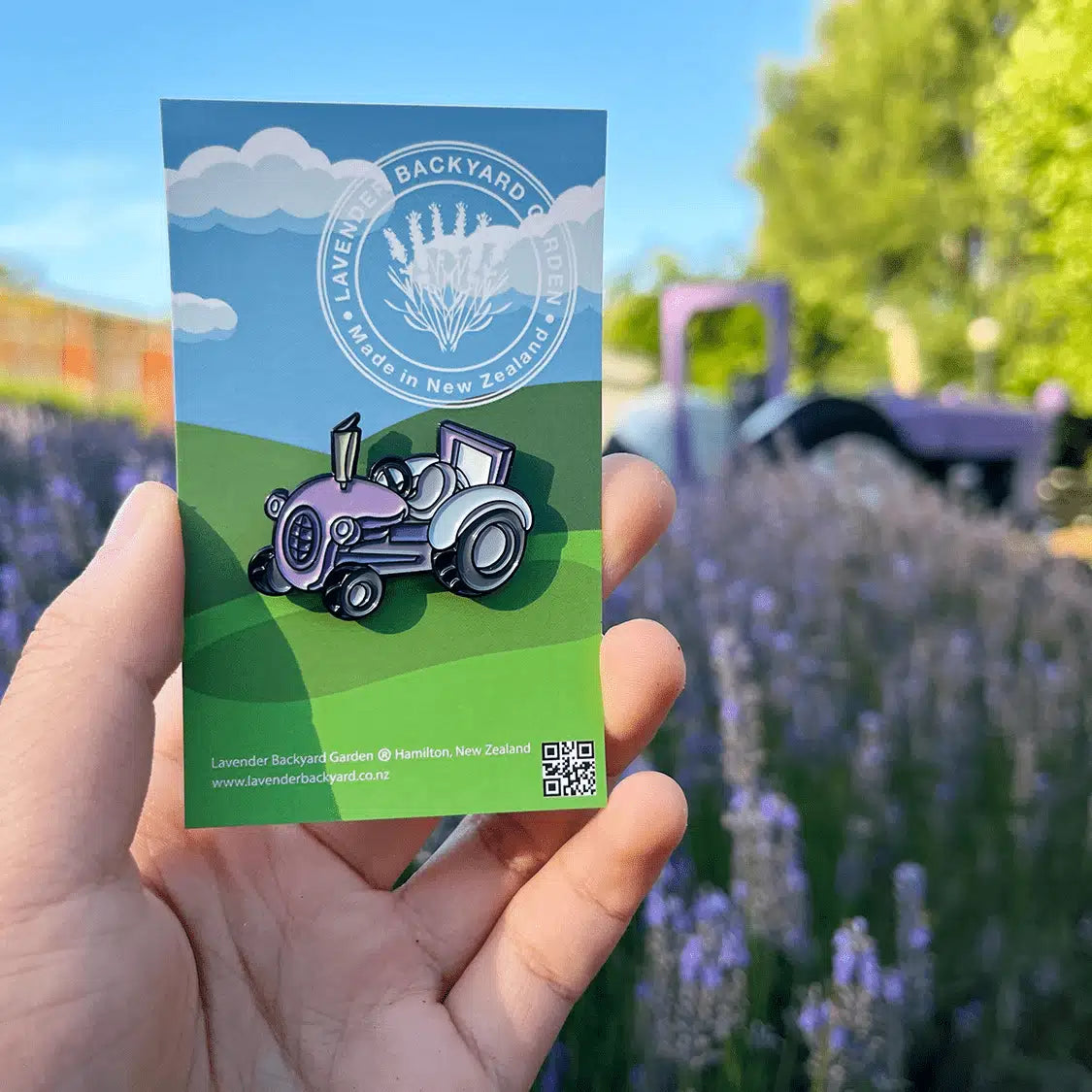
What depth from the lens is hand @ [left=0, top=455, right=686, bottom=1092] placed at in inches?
44.4

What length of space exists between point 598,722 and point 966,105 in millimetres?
30775

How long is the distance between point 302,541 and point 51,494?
5.54ft

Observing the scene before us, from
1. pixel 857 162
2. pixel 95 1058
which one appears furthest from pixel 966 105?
pixel 95 1058

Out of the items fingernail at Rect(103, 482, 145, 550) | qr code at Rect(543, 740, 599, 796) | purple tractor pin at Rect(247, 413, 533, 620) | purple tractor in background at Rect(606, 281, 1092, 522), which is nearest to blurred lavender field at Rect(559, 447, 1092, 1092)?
qr code at Rect(543, 740, 599, 796)

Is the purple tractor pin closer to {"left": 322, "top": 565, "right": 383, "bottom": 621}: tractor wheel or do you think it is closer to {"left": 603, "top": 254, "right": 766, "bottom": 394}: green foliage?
{"left": 322, "top": 565, "right": 383, "bottom": 621}: tractor wheel

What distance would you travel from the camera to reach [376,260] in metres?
1.27

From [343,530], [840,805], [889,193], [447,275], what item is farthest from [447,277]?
[889,193]

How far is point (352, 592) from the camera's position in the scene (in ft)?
4.18

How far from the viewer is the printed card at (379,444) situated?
125cm

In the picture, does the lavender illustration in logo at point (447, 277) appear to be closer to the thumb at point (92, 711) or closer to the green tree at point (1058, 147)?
the thumb at point (92, 711)

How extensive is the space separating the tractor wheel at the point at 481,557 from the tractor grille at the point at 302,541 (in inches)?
5.1

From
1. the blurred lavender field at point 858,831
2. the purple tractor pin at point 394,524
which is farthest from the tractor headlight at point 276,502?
the blurred lavender field at point 858,831

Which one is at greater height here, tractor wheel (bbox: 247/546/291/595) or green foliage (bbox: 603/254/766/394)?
green foliage (bbox: 603/254/766/394)

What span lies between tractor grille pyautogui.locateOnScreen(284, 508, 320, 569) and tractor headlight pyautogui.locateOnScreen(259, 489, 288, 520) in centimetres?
2
